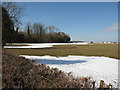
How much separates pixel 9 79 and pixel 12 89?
1.01 feet

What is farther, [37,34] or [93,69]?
[37,34]

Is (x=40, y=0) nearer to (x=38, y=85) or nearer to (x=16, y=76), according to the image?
(x=16, y=76)

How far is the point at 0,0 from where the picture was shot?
759 centimetres

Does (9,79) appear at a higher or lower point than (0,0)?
lower

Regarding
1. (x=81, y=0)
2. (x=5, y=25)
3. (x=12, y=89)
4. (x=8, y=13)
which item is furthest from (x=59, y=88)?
(x=8, y=13)

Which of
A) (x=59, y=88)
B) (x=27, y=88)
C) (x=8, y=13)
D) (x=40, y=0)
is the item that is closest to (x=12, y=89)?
(x=27, y=88)

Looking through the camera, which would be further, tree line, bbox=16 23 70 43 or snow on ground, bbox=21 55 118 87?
tree line, bbox=16 23 70 43

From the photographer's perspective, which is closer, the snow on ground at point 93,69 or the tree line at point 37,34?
the snow on ground at point 93,69

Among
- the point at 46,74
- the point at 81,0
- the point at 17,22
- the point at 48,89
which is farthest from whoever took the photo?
the point at 17,22

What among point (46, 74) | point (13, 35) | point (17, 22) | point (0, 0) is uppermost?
point (0, 0)

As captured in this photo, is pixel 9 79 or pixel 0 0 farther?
pixel 0 0

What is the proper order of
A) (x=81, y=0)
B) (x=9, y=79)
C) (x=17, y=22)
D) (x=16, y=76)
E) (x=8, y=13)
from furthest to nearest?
(x=17, y=22) < (x=8, y=13) < (x=81, y=0) < (x=16, y=76) < (x=9, y=79)

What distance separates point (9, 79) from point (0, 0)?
601cm

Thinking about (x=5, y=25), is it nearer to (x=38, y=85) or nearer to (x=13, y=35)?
(x=13, y=35)
